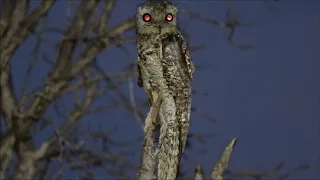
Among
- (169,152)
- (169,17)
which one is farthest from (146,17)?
(169,152)

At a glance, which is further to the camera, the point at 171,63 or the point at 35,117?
the point at 35,117

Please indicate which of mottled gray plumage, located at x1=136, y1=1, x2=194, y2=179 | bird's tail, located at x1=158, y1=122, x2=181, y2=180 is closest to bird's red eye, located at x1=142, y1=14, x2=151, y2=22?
mottled gray plumage, located at x1=136, y1=1, x2=194, y2=179

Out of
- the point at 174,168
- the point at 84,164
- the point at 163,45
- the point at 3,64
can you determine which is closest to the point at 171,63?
the point at 163,45

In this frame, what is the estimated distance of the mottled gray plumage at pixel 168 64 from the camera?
41.6 inches

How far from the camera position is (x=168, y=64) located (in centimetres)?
107

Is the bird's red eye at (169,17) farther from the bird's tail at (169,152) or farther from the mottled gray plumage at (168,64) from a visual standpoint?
the bird's tail at (169,152)

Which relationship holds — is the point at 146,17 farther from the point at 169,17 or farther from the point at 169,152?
the point at 169,152

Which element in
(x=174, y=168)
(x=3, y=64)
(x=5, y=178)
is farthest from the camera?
(x=5, y=178)

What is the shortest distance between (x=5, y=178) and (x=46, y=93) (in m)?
0.77

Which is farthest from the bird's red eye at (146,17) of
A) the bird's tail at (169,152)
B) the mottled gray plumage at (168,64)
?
the bird's tail at (169,152)

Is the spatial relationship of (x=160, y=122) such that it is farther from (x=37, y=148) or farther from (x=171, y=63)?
(x=37, y=148)

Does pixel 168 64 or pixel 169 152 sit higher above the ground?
pixel 168 64

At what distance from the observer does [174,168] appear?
1.03 meters

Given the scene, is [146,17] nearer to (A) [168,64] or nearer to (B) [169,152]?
(A) [168,64]
